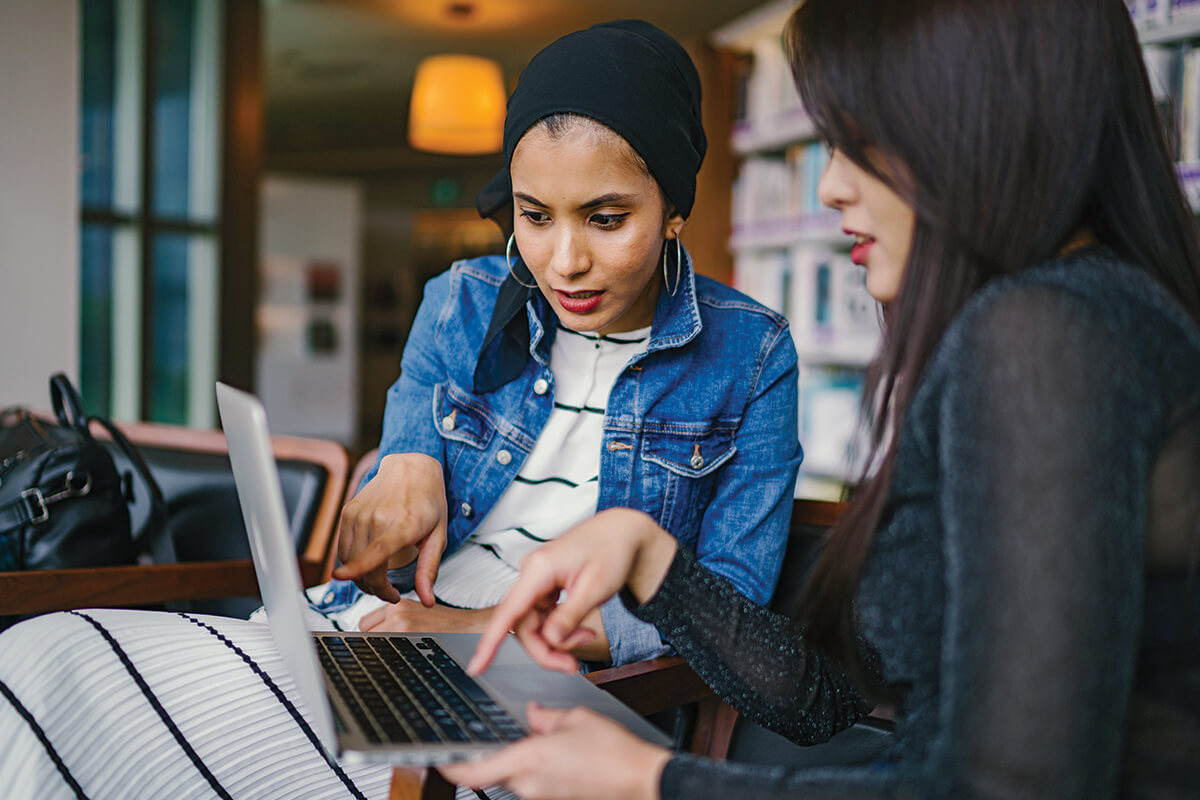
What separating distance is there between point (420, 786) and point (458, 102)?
15.8ft

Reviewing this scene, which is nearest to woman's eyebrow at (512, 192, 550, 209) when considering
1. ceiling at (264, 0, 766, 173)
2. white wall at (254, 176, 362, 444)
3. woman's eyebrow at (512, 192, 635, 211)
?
woman's eyebrow at (512, 192, 635, 211)

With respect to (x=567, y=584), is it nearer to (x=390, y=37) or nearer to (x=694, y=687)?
(x=694, y=687)

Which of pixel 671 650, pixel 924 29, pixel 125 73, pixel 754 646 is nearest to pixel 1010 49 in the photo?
pixel 924 29

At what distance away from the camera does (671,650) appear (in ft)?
3.85

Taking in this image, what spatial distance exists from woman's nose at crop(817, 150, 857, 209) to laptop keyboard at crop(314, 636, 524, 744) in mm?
482

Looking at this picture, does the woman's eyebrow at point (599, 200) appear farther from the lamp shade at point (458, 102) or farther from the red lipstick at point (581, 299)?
the lamp shade at point (458, 102)

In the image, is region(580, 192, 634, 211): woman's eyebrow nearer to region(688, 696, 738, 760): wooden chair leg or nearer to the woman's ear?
the woman's ear

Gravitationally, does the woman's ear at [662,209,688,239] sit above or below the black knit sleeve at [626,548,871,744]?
above

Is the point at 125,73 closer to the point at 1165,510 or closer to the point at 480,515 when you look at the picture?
the point at 480,515

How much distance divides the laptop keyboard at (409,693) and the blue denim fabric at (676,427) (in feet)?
0.97

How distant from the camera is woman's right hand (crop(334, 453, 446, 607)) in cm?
109

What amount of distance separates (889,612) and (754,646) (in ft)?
0.88

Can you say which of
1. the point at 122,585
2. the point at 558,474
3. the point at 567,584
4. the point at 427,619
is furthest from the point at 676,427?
the point at 122,585

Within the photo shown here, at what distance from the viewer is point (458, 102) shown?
17.0 ft
